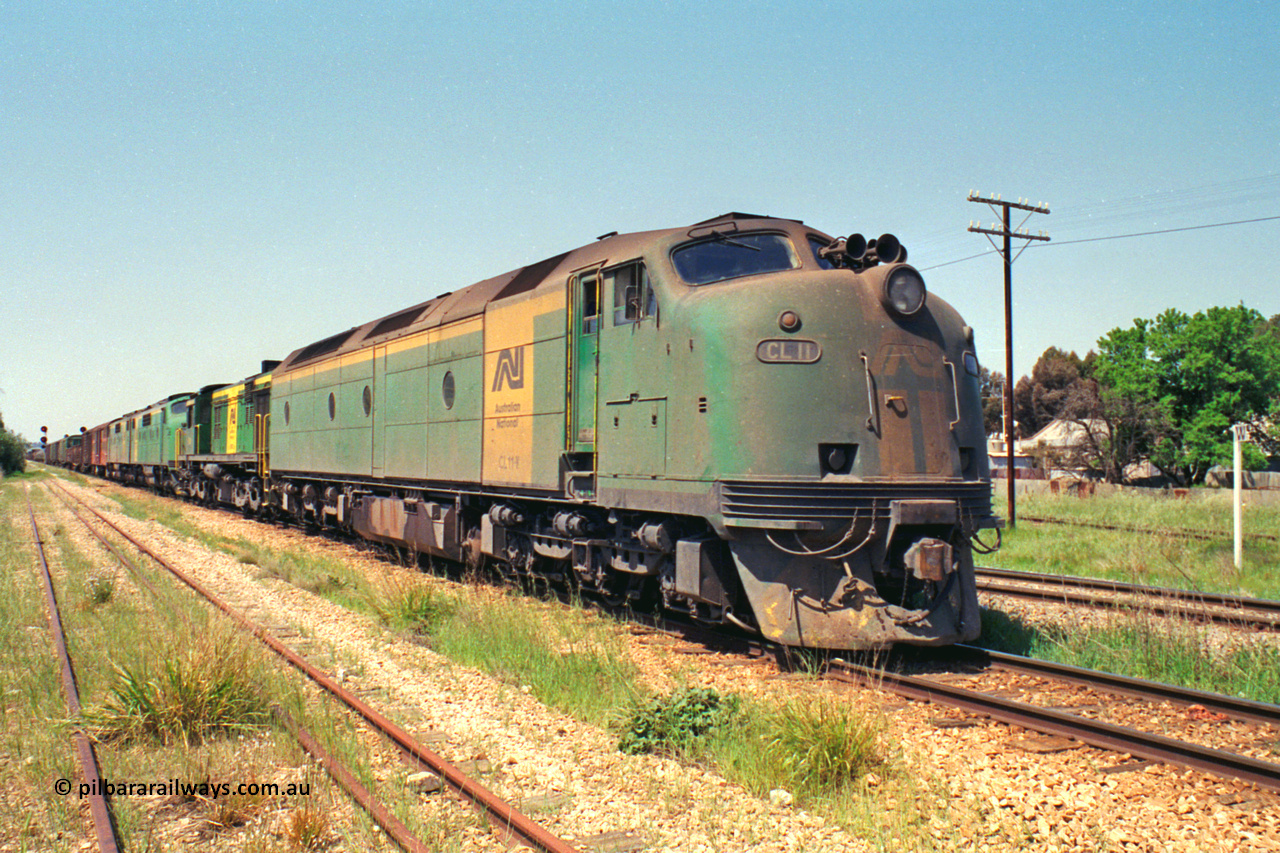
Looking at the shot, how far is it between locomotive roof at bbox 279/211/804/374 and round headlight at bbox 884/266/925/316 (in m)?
1.29

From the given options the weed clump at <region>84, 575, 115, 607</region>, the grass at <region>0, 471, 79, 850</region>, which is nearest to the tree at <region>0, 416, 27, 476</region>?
the weed clump at <region>84, 575, 115, 607</region>

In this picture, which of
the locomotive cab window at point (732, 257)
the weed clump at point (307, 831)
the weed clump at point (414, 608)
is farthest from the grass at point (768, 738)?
the weed clump at point (414, 608)

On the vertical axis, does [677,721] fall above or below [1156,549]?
below

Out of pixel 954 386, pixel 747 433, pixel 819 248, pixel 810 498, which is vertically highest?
pixel 819 248

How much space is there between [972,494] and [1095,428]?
43613mm

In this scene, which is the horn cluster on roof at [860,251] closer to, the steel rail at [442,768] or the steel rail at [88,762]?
the steel rail at [442,768]

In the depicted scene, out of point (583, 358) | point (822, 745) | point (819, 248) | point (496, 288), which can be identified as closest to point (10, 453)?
point (496, 288)

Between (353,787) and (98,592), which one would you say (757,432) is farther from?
(98,592)

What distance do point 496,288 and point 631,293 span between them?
3.76m

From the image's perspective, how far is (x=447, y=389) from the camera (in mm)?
12297

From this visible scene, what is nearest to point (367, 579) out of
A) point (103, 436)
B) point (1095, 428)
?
point (1095, 428)

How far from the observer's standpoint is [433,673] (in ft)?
24.8

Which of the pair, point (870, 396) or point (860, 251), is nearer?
point (870, 396)

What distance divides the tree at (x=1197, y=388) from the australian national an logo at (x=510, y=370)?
3876cm
